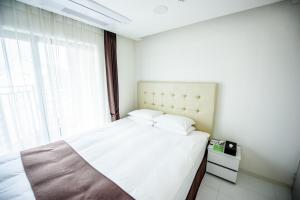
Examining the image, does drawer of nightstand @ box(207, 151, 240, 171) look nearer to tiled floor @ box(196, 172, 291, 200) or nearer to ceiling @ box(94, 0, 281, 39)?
tiled floor @ box(196, 172, 291, 200)

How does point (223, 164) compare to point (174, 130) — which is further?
point (174, 130)

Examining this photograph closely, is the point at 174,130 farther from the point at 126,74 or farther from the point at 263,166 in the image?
the point at 126,74

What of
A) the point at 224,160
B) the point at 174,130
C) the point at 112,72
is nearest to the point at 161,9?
the point at 112,72

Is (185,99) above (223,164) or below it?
above

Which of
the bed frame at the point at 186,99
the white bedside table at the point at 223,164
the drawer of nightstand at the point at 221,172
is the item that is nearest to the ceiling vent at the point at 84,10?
the bed frame at the point at 186,99

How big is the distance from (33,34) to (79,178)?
5.72 feet

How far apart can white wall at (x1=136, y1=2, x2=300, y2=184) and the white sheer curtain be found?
169cm

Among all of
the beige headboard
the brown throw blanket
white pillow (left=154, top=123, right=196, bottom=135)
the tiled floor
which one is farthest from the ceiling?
the tiled floor

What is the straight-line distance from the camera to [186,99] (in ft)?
7.15

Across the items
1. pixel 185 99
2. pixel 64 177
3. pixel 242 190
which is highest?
pixel 185 99

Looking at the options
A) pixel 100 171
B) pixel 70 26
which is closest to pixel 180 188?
pixel 100 171

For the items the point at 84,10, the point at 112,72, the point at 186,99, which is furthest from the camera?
the point at 112,72

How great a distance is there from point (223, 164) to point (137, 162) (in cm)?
126

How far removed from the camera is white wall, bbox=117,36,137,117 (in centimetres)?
258
